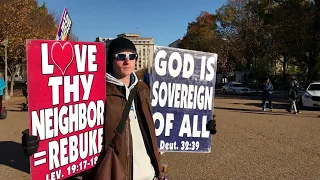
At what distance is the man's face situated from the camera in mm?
2682

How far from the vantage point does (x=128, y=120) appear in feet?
8.63

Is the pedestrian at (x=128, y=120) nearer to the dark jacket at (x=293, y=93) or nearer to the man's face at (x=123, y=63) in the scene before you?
the man's face at (x=123, y=63)

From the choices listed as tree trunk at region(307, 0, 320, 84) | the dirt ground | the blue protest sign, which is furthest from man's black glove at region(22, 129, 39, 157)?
tree trunk at region(307, 0, 320, 84)

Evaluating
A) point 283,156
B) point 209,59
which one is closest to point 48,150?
point 209,59

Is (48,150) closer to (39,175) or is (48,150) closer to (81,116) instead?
(39,175)

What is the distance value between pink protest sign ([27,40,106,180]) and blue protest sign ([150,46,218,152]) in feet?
4.11

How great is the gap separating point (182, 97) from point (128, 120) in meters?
1.52

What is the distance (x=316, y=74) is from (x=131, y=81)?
35.0 m

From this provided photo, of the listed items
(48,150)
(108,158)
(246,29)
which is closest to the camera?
(48,150)

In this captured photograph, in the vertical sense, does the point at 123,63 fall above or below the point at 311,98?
above

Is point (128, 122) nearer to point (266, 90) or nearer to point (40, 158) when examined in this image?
point (40, 158)

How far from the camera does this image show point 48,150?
2369 mm

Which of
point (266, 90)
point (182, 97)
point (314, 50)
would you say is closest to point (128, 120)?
point (182, 97)

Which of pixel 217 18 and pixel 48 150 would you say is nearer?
pixel 48 150
